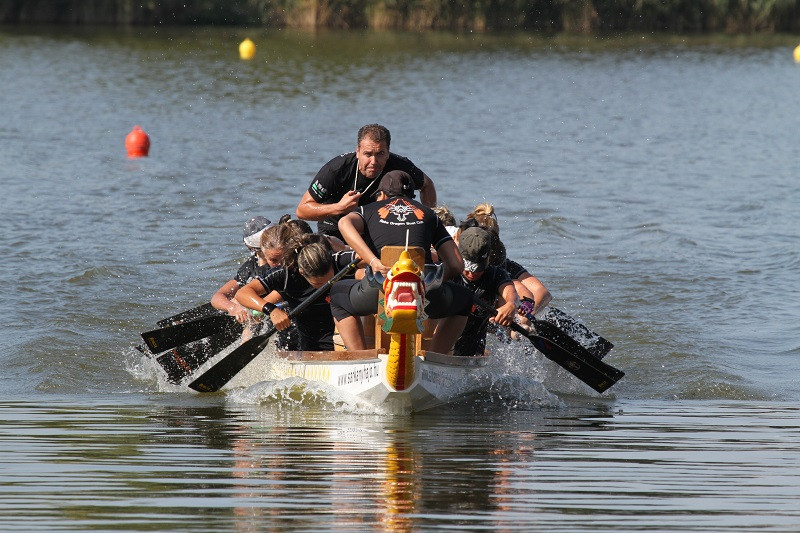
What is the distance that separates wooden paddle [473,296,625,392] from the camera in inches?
380

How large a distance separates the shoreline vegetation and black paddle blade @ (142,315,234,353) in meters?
41.2

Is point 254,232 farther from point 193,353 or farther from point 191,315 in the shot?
point 193,353

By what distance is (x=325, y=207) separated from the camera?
33.2 ft

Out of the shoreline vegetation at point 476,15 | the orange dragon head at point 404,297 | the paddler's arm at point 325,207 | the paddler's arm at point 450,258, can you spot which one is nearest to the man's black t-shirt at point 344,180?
the paddler's arm at point 325,207

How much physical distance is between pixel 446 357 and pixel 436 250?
2.31ft

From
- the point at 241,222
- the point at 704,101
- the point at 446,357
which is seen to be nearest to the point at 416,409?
the point at 446,357

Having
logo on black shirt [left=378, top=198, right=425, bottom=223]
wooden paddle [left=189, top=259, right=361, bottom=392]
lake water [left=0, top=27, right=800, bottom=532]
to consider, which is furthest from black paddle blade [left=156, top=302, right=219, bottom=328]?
logo on black shirt [left=378, top=198, right=425, bottom=223]

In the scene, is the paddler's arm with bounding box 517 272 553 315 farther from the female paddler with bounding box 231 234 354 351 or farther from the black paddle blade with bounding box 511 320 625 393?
the female paddler with bounding box 231 234 354 351

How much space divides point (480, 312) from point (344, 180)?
5.92 ft

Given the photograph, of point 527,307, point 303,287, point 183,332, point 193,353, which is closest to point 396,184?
point 303,287

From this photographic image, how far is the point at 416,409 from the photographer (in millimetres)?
8805

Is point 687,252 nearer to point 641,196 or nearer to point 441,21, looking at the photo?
point 641,196

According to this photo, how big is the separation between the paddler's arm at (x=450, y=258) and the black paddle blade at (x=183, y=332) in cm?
208

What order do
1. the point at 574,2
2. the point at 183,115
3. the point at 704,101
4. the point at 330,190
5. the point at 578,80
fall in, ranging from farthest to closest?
the point at 574,2
the point at 578,80
the point at 704,101
the point at 183,115
the point at 330,190
